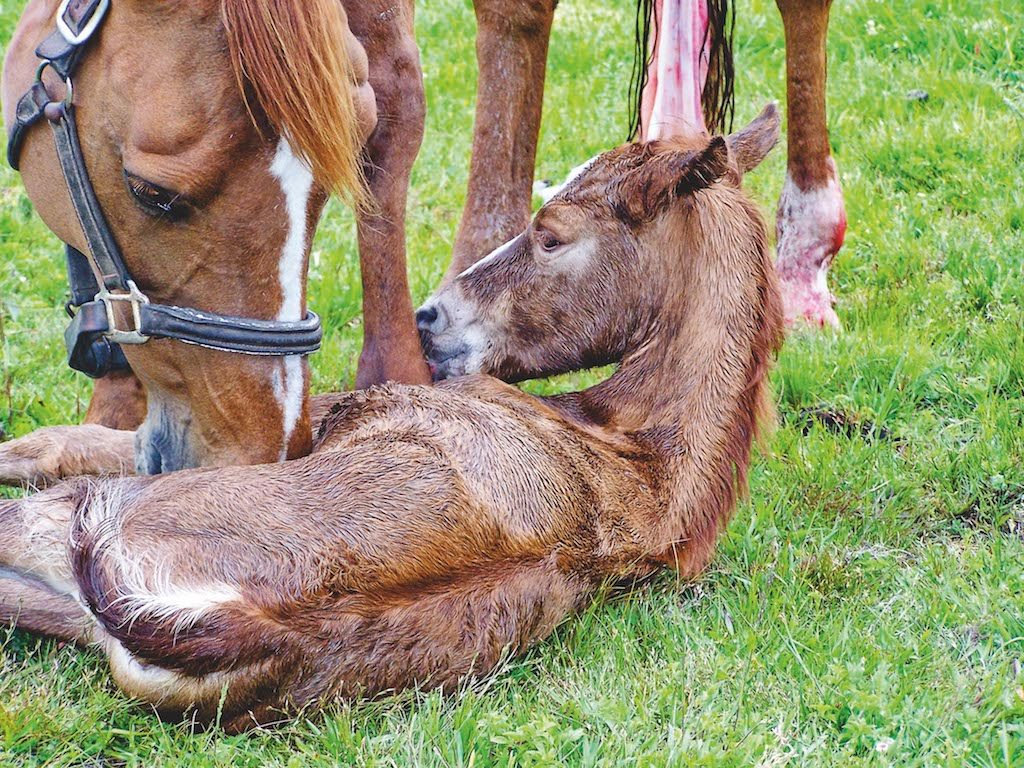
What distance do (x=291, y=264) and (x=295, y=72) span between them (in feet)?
1.51

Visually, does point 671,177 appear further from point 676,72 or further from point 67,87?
point 67,87

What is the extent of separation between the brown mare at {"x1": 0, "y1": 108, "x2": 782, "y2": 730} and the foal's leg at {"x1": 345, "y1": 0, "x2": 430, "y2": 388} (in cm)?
13

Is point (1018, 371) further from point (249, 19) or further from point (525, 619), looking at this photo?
point (249, 19)

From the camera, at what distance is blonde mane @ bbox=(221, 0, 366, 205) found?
2.71 metres

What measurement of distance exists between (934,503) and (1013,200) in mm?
2255

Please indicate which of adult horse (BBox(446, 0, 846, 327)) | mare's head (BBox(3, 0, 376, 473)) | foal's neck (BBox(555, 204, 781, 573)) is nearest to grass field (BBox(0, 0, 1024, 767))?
foal's neck (BBox(555, 204, 781, 573))

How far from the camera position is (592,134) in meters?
6.48

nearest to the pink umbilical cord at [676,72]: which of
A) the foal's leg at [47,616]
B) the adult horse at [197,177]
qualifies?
the adult horse at [197,177]

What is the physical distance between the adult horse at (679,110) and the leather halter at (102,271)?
1.66m

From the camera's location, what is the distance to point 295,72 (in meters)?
2.72

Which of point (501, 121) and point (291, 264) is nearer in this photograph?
point (291, 264)

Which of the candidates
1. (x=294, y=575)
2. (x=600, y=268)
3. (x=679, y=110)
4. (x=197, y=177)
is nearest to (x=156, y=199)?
(x=197, y=177)

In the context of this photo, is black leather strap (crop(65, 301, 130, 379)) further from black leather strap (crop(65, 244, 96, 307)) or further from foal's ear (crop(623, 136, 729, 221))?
foal's ear (crop(623, 136, 729, 221))

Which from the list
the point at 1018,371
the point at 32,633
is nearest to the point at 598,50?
the point at 1018,371
